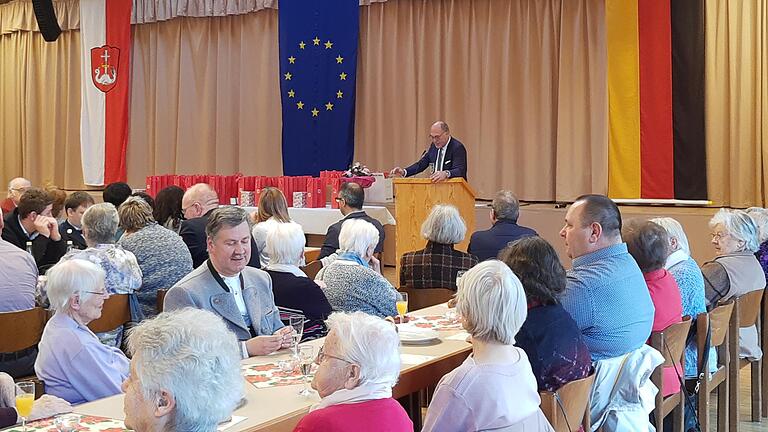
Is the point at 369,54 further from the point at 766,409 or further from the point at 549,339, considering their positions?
the point at 549,339

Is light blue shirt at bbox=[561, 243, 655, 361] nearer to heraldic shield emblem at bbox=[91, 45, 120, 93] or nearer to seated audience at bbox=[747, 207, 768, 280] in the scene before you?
seated audience at bbox=[747, 207, 768, 280]

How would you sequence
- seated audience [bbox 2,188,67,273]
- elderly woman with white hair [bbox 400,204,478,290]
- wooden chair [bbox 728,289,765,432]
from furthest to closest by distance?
seated audience [bbox 2,188,67,273]
elderly woman with white hair [bbox 400,204,478,290]
wooden chair [bbox 728,289,765,432]

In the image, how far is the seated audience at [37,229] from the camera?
6098 mm

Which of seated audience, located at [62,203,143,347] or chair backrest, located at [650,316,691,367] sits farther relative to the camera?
seated audience, located at [62,203,143,347]

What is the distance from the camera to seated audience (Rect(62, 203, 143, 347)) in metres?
4.66

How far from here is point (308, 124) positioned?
39.3ft

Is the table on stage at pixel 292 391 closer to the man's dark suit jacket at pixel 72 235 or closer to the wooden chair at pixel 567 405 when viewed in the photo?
the wooden chair at pixel 567 405

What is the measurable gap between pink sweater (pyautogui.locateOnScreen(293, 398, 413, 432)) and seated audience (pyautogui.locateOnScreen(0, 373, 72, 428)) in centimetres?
88

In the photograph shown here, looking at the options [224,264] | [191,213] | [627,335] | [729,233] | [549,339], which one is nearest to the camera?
[549,339]

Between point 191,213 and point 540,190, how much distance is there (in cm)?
564

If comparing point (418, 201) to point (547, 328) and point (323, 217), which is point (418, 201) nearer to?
point (323, 217)

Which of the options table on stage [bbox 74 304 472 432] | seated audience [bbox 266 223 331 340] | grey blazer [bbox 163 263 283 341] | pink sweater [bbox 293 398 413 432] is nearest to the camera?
pink sweater [bbox 293 398 413 432]

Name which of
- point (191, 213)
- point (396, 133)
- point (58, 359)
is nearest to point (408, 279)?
point (191, 213)

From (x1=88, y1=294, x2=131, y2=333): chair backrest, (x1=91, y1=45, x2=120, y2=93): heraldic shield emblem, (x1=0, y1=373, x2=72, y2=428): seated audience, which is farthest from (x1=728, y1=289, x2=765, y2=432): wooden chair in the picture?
(x1=91, y1=45, x2=120, y2=93): heraldic shield emblem
